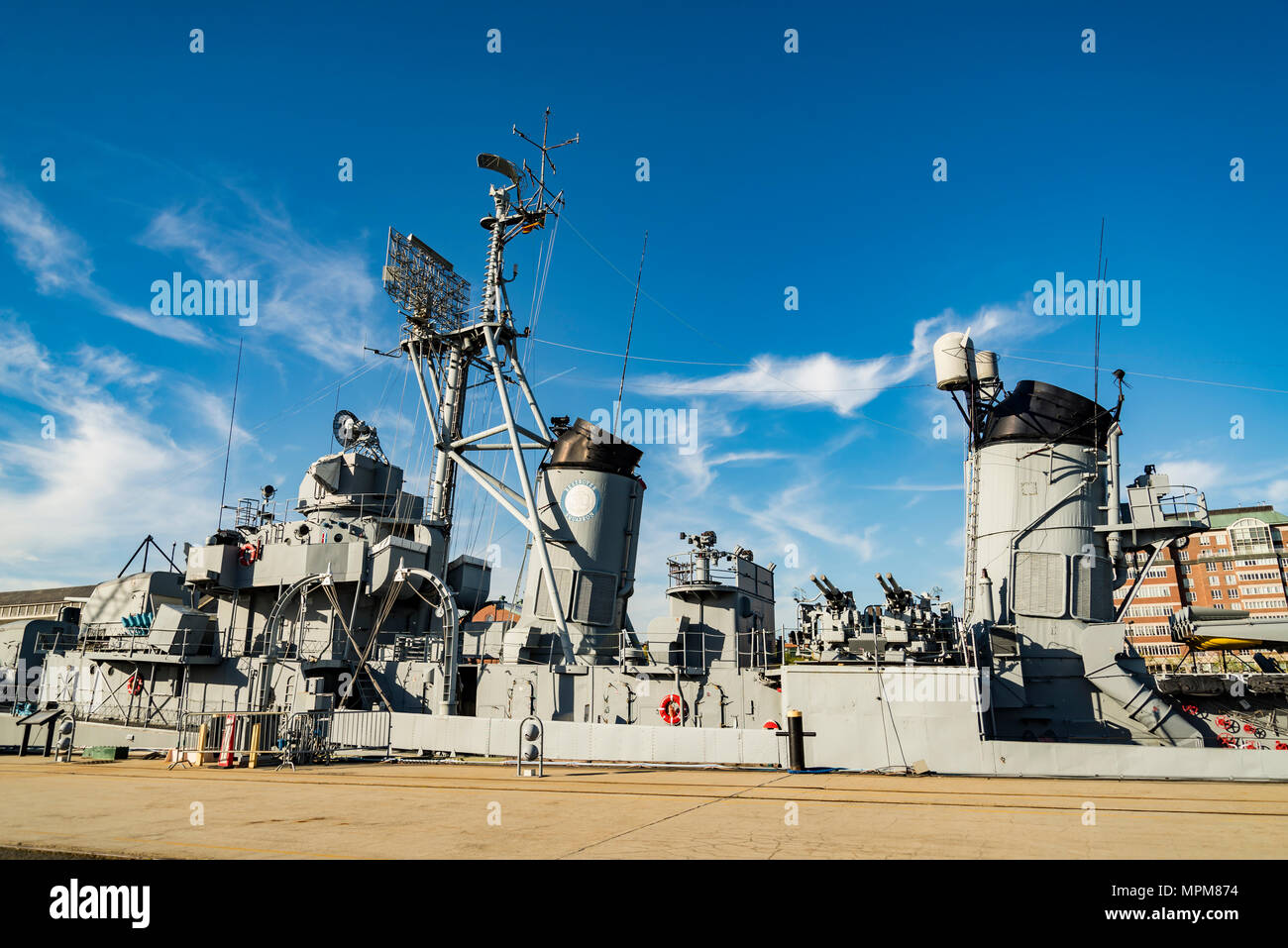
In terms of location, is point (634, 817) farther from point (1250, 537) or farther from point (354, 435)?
point (1250, 537)

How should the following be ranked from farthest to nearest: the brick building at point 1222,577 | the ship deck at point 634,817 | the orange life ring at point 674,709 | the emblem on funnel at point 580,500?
1. the brick building at point 1222,577
2. the emblem on funnel at point 580,500
3. the orange life ring at point 674,709
4. the ship deck at point 634,817

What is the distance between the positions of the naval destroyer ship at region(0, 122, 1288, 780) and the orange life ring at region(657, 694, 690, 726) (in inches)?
2.8

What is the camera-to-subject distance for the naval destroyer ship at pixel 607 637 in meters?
15.3

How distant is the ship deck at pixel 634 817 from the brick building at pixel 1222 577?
241 feet

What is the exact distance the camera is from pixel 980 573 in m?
20.7

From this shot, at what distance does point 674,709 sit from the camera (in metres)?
18.7

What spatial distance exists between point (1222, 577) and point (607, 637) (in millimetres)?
79132

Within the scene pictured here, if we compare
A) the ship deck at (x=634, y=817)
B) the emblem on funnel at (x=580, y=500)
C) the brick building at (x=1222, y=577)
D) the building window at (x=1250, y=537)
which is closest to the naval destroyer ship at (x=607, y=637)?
the emblem on funnel at (x=580, y=500)

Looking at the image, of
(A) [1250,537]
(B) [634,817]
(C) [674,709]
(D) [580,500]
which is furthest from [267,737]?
(A) [1250,537]

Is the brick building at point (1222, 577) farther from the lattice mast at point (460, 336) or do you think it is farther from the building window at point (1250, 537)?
the lattice mast at point (460, 336)

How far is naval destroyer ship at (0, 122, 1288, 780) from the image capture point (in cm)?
1534
